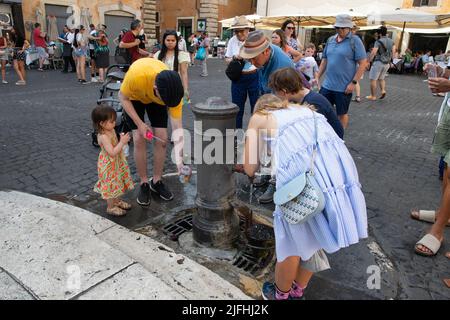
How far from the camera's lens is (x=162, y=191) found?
3.70 meters

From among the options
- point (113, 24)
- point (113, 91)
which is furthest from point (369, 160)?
point (113, 24)

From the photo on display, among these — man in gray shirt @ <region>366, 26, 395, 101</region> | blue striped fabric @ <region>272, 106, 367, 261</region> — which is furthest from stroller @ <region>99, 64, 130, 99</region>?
man in gray shirt @ <region>366, 26, 395, 101</region>

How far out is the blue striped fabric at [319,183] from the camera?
1907 mm

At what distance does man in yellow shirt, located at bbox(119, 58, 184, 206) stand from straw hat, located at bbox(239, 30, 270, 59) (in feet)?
2.42

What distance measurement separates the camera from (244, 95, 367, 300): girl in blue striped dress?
6.27 feet

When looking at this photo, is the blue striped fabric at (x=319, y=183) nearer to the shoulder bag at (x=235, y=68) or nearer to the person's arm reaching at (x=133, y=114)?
the person's arm reaching at (x=133, y=114)

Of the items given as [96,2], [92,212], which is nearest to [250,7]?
[96,2]

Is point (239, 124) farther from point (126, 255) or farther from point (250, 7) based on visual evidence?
point (250, 7)

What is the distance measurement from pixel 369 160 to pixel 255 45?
2633 millimetres

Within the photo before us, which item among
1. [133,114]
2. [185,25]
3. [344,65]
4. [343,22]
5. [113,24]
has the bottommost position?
[133,114]

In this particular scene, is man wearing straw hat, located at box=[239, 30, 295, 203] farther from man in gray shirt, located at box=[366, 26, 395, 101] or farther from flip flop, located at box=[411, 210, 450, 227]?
man in gray shirt, located at box=[366, 26, 395, 101]

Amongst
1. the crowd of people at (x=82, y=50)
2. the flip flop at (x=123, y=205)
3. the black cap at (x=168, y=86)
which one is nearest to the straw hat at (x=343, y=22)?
the crowd of people at (x=82, y=50)

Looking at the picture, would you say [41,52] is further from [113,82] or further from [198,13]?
[198,13]

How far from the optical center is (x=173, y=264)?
8.18ft
